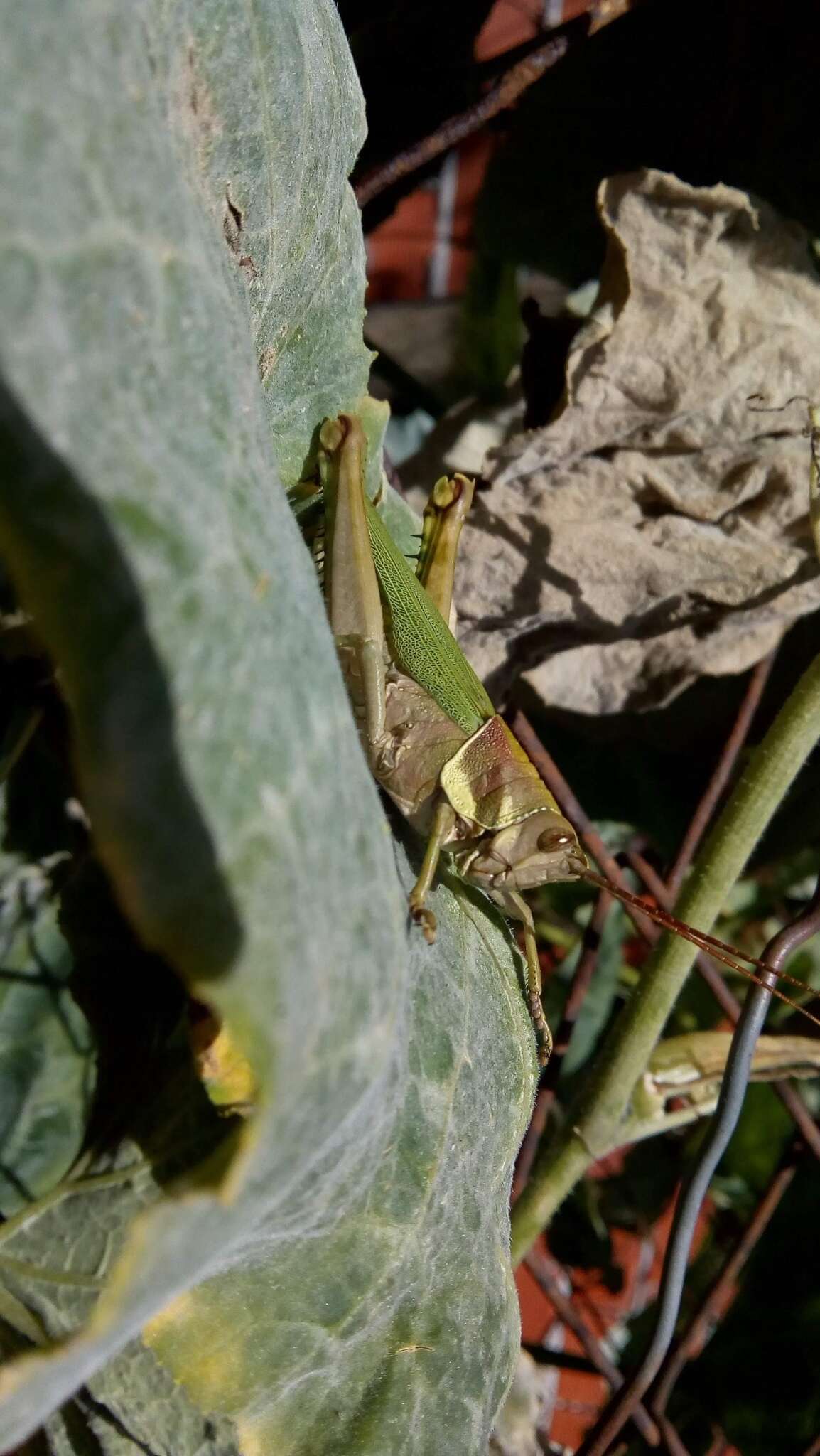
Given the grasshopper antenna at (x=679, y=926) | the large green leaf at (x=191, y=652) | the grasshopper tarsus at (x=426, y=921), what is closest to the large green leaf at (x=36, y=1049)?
the large green leaf at (x=191, y=652)

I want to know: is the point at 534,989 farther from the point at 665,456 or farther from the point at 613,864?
the point at 665,456

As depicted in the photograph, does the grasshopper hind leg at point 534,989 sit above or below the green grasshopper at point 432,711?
below

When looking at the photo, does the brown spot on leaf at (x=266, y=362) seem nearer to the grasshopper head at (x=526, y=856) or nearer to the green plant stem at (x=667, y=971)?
the grasshopper head at (x=526, y=856)

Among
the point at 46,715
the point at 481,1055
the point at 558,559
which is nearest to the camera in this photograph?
the point at 46,715

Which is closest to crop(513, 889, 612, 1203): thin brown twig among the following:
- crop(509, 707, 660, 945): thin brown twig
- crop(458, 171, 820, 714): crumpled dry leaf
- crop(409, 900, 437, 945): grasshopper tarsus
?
crop(509, 707, 660, 945): thin brown twig

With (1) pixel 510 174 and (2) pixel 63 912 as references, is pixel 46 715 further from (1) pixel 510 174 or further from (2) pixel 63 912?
(1) pixel 510 174

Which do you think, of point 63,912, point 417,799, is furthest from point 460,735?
point 63,912

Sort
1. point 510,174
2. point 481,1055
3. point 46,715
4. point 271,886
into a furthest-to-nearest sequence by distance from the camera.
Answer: point 510,174, point 481,1055, point 46,715, point 271,886

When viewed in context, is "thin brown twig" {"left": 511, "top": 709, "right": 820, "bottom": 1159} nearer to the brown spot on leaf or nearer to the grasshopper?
the grasshopper
